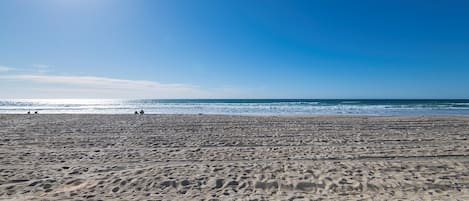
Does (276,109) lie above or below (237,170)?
above

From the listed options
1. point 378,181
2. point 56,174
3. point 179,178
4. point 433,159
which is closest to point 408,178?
point 378,181

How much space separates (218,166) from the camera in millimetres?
5887

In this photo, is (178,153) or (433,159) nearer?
(433,159)

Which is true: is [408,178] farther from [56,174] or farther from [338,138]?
[56,174]

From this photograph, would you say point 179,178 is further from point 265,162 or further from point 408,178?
point 408,178

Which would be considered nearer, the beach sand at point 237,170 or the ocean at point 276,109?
the beach sand at point 237,170

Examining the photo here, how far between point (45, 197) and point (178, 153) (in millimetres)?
3383

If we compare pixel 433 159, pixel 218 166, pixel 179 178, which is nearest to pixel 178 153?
pixel 218 166

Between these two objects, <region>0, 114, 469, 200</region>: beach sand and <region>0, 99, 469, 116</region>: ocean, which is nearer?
<region>0, 114, 469, 200</region>: beach sand

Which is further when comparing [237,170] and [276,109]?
[276,109]

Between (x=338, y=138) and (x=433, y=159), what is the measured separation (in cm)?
338

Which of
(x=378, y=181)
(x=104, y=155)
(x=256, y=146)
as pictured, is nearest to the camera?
(x=378, y=181)

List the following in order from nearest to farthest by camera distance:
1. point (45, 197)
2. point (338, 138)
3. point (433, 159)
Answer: point (45, 197) → point (433, 159) → point (338, 138)

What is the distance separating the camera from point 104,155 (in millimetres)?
7039
